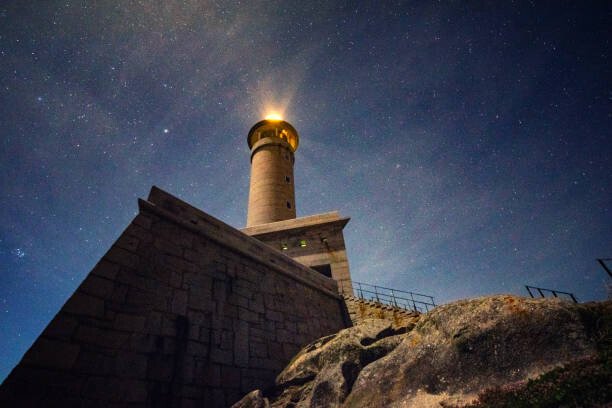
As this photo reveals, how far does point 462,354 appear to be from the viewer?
13.3 ft

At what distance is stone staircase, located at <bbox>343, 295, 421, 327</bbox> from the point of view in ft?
35.5

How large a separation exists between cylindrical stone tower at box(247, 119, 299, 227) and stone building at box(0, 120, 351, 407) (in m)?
9.72

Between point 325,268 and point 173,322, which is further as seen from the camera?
point 325,268

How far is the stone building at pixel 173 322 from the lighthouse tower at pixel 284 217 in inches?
210

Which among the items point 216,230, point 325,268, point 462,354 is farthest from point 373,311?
point 462,354

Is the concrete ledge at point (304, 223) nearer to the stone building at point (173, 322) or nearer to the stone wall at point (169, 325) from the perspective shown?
the stone building at point (173, 322)

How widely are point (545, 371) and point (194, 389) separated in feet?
18.4

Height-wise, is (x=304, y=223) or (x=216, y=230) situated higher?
(x=304, y=223)

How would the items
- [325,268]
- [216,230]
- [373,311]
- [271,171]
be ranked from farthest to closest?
[271,171] → [325,268] → [373,311] → [216,230]

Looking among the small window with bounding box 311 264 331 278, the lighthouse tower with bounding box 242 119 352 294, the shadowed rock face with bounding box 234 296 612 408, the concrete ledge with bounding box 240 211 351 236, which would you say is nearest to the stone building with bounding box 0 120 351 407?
the shadowed rock face with bounding box 234 296 612 408

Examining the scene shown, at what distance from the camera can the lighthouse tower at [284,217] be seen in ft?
52.9

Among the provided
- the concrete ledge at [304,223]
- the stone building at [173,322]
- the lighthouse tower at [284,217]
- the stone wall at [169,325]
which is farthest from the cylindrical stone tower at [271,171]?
the stone wall at [169,325]

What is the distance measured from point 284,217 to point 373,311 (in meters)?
9.82

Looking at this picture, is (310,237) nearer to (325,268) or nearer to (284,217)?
(325,268)
